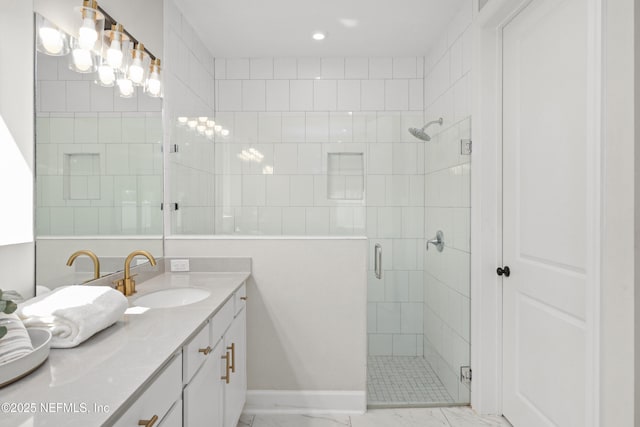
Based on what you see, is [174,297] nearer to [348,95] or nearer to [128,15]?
[128,15]

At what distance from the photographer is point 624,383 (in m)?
1.29

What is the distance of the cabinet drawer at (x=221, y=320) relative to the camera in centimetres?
158

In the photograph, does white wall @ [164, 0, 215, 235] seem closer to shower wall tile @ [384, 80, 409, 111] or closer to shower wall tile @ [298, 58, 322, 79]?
shower wall tile @ [298, 58, 322, 79]

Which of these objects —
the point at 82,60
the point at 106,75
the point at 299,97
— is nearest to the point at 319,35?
the point at 299,97

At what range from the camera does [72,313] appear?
3.72 feet

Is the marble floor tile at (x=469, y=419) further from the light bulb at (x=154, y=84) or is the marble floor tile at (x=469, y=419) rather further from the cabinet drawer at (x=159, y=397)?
the light bulb at (x=154, y=84)

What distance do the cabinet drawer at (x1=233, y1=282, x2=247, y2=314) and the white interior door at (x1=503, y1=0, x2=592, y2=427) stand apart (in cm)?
148

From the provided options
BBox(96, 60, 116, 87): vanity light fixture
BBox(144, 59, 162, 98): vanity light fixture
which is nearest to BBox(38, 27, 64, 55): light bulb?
BBox(96, 60, 116, 87): vanity light fixture

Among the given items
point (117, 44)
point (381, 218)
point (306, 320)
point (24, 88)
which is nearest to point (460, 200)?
point (381, 218)

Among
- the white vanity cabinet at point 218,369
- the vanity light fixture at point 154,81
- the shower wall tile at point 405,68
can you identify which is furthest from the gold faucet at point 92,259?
the shower wall tile at point 405,68

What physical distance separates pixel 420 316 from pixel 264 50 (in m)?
2.46

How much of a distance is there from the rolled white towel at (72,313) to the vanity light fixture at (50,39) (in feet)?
2.92

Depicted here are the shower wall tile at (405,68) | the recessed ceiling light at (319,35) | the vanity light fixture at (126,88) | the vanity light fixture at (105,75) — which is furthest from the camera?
the shower wall tile at (405,68)

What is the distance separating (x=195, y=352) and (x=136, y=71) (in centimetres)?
151
